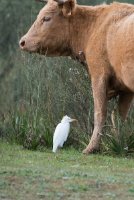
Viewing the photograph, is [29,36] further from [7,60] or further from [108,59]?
[7,60]

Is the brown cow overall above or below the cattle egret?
above

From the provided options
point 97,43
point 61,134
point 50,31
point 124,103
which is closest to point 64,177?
point 61,134

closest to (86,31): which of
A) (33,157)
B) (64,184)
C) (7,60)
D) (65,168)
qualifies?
(33,157)

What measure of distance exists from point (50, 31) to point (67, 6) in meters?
0.52

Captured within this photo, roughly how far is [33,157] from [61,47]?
8.11 feet

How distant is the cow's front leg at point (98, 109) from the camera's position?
13.9 m

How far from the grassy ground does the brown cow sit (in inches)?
46.5

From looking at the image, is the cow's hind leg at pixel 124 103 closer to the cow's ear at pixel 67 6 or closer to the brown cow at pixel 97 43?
the brown cow at pixel 97 43

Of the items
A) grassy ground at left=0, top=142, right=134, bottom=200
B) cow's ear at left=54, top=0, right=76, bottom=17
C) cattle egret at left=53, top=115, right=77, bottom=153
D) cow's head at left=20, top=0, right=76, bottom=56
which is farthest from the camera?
cow's head at left=20, top=0, right=76, bottom=56

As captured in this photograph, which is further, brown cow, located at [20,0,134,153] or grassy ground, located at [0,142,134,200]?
brown cow, located at [20,0,134,153]

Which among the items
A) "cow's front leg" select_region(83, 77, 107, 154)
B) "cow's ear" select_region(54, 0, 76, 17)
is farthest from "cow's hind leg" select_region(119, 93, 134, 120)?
"cow's ear" select_region(54, 0, 76, 17)

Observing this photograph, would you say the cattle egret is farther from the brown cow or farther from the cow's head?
the cow's head

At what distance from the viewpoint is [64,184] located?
392 inches

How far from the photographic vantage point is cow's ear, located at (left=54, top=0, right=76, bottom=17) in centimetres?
1441
